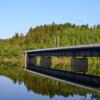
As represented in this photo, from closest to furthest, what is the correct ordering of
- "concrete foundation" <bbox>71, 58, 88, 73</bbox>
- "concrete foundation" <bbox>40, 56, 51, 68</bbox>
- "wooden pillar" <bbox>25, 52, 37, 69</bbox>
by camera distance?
"concrete foundation" <bbox>71, 58, 88, 73</bbox>
"concrete foundation" <bbox>40, 56, 51, 68</bbox>
"wooden pillar" <bbox>25, 52, 37, 69</bbox>

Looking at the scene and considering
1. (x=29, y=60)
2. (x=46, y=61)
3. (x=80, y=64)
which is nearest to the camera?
(x=80, y=64)

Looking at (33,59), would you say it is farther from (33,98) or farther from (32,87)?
(33,98)

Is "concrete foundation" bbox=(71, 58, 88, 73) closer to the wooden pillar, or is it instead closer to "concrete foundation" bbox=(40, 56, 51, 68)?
"concrete foundation" bbox=(40, 56, 51, 68)

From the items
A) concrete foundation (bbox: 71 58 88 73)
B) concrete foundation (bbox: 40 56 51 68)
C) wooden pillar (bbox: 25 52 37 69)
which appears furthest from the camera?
wooden pillar (bbox: 25 52 37 69)

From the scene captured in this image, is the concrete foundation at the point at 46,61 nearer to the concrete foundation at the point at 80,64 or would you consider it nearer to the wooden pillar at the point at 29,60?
the wooden pillar at the point at 29,60

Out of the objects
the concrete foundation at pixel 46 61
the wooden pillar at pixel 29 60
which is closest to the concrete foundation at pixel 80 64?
the concrete foundation at pixel 46 61

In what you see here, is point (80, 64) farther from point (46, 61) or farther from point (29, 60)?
point (29, 60)

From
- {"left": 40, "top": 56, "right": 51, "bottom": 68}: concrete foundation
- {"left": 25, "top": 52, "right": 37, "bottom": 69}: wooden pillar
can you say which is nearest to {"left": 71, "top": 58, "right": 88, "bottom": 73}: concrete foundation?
{"left": 40, "top": 56, "right": 51, "bottom": 68}: concrete foundation

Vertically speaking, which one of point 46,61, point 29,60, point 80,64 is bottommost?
point 80,64

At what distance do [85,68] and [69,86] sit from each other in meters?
30.6

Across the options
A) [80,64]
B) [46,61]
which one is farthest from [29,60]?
Answer: [80,64]

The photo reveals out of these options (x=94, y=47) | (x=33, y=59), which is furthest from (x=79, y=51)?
(x=33, y=59)

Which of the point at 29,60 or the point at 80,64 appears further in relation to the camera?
the point at 29,60

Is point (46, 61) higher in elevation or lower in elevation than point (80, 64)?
higher
